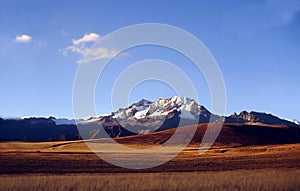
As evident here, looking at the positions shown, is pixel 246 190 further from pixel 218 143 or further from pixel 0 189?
pixel 218 143

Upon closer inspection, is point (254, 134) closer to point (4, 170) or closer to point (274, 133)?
point (274, 133)

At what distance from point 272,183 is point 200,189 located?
381 centimetres

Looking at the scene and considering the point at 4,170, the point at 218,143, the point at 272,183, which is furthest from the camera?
the point at 218,143

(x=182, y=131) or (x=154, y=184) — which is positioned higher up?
(x=182, y=131)

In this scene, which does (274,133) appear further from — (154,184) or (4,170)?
(154,184)

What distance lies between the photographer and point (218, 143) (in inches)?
5615

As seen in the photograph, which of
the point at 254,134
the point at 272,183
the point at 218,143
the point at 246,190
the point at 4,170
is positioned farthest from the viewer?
the point at 254,134

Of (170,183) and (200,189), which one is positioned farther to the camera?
(170,183)

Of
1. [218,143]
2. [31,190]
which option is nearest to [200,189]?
[31,190]

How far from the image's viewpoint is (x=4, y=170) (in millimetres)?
44531

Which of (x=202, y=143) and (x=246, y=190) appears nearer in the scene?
(x=246, y=190)

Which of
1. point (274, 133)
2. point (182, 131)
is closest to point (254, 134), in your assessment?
point (274, 133)

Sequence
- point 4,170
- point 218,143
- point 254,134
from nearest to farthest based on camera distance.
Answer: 1. point 4,170
2. point 218,143
3. point 254,134

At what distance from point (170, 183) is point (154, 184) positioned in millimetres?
879
